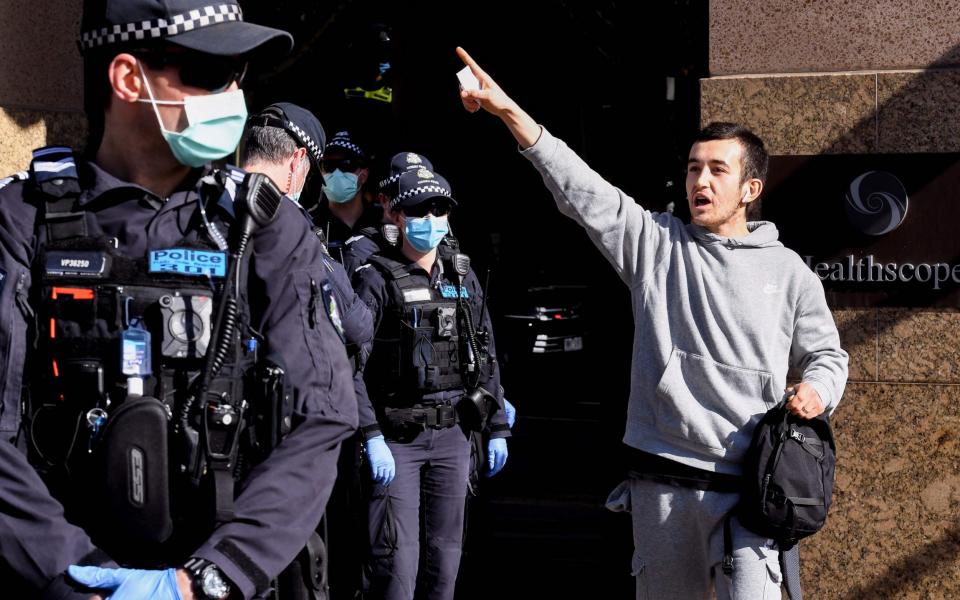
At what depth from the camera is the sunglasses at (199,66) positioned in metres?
2.28

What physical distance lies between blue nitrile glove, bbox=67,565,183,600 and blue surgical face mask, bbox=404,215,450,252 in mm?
3546

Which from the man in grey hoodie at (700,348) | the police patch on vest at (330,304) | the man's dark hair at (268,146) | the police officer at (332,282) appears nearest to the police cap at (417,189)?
the police officer at (332,282)

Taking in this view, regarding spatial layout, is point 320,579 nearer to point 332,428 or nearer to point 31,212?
point 332,428

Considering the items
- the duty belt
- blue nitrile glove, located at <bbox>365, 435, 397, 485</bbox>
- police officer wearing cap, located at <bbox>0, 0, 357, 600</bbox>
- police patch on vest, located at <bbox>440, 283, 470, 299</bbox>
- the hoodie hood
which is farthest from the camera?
police patch on vest, located at <bbox>440, 283, 470, 299</bbox>

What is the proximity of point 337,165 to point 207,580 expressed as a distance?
15.0 ft

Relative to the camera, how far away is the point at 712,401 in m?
3.66

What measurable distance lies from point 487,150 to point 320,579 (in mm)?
9020

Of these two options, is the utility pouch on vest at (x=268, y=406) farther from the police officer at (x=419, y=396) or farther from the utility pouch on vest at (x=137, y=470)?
the police officer at (x=419, y=396)

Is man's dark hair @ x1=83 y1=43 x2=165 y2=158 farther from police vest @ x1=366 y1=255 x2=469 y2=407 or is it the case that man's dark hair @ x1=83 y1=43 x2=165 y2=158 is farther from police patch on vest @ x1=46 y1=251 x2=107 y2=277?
police vest @ x1=366 y1=255 x2=469 y2=407

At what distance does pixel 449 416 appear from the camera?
537 cm

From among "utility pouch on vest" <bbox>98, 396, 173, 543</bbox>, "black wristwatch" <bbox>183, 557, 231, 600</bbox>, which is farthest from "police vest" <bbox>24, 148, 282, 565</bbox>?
"black wristwatch" <bbox>183, 557, 231, 600</bbox>

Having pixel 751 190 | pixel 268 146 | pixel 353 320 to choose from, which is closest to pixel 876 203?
pixel 751 190

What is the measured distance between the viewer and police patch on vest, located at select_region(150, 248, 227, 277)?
2.21 metres


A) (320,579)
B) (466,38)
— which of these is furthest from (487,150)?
(320,579)
